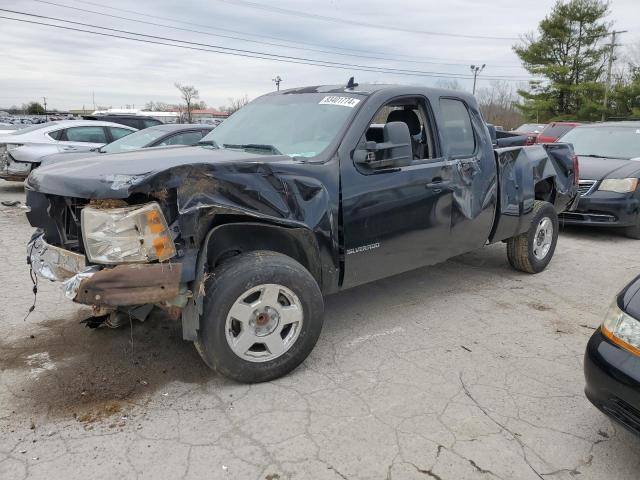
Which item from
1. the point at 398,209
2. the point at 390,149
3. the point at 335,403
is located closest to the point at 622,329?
the point at 335,403

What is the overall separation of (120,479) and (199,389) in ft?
2.84

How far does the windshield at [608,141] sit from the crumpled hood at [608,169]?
0.43 metres

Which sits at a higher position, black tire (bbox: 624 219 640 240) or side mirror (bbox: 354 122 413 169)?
side mirror (bbox: 354 122 413 169)

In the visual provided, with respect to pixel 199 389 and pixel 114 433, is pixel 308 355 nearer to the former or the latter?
pixel 199 389

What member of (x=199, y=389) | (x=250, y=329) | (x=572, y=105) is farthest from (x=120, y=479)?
(x=572, y=105)

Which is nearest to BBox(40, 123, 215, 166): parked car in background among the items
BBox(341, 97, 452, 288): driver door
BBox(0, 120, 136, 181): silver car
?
BBox(0, 120, 136, 181): silver car

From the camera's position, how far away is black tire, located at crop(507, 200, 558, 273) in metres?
5.74

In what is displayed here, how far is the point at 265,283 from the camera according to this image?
3201 millimetres

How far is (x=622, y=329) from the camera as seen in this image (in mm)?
2584

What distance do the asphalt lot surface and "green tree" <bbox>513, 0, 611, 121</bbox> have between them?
3549 centimetres

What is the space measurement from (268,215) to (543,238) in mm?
4019

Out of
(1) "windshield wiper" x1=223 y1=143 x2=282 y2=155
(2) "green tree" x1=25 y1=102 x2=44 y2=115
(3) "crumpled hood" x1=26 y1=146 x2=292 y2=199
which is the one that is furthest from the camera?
(2) "green tree" x1=25 y1=102 x2=44 y2=115

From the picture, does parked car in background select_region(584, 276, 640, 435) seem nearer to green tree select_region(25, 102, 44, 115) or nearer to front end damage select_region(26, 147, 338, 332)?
front end damage select_region(26, 147, 338, 332)

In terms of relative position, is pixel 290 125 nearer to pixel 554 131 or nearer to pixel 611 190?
pixel 611 190
